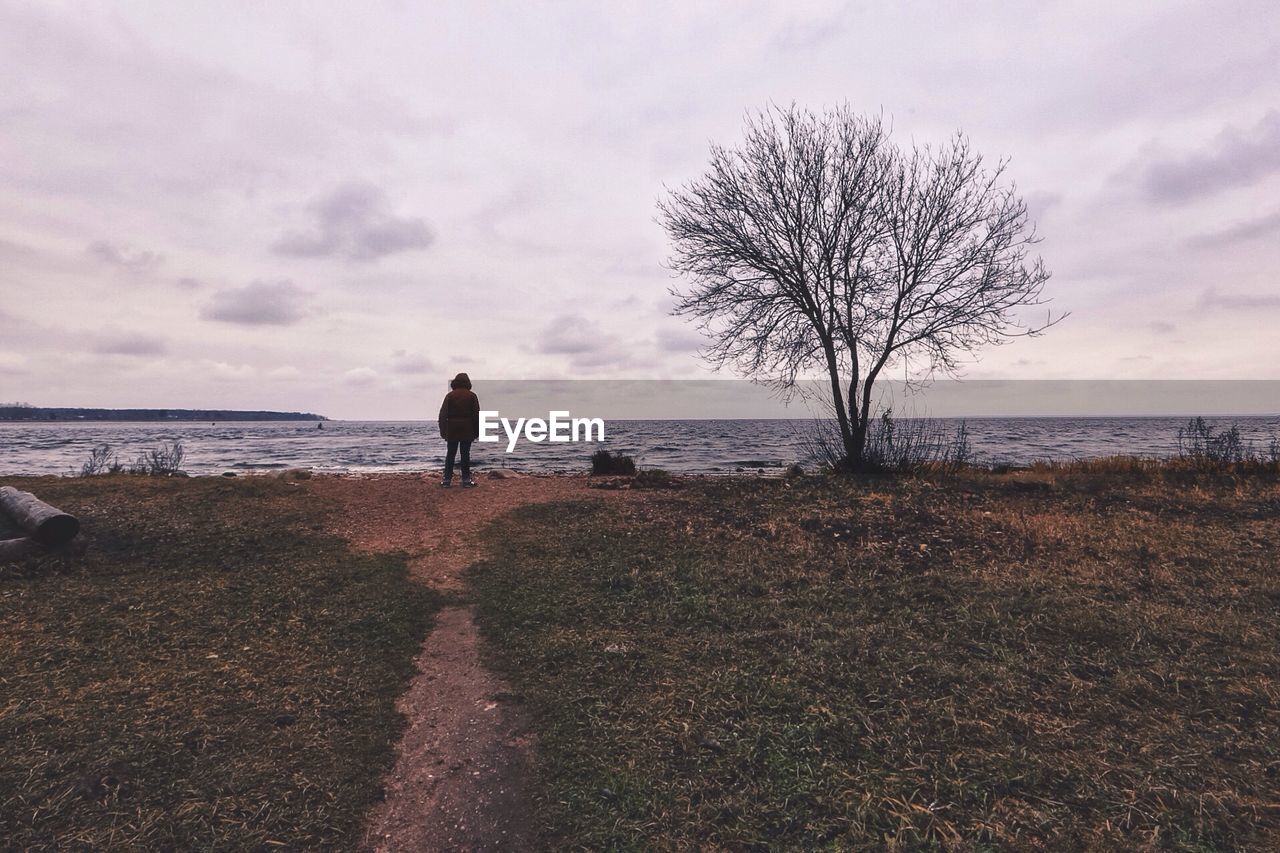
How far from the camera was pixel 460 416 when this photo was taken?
41.8 ft

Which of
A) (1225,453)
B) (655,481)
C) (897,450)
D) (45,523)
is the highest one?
(897,450)

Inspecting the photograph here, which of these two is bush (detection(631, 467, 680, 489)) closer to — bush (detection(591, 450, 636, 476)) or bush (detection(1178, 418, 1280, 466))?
bush (detection(591, 450, 636, 476))

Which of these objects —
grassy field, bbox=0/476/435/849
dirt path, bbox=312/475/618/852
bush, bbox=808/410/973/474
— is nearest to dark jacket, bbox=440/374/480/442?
A: grassy field, bbox=0/476/435/849

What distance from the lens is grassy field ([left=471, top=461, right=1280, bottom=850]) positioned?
310 cm

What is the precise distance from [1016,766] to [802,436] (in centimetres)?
1439

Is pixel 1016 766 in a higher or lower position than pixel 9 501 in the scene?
lower

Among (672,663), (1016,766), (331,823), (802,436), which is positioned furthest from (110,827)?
(802,436)

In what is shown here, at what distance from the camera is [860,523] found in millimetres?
9070

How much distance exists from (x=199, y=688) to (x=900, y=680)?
5185 mm

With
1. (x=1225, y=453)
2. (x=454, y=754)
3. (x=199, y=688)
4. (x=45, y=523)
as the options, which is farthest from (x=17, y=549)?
(x=1225, y=453)

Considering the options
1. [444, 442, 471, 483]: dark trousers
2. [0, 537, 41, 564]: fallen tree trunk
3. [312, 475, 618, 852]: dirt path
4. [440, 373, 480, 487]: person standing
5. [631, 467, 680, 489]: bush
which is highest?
[440, 373, 480, 487]: person standing

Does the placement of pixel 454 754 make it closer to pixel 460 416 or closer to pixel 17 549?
pixel 17 549

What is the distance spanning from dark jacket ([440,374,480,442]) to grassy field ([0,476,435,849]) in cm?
473

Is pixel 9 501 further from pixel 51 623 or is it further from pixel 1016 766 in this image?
pixel 1016 766
